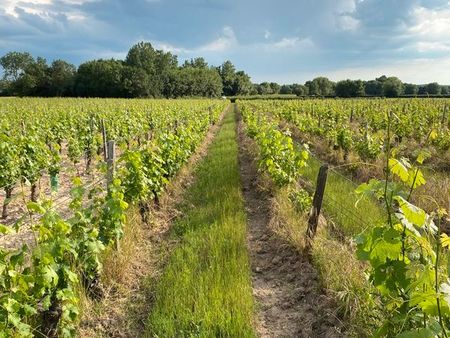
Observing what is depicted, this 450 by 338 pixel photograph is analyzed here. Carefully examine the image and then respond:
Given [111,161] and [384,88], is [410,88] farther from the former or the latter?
[111,161]

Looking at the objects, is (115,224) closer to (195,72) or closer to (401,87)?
(401,87)

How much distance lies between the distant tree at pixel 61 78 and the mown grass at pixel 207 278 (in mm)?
74662

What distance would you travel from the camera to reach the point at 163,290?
4.40 m

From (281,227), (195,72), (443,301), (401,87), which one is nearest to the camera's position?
(443,301)

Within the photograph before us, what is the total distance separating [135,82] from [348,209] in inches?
2747

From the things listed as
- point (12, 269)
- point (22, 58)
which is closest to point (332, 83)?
point (22, 58)

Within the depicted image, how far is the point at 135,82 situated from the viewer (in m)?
71.5

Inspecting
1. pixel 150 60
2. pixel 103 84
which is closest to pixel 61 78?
pixel 103 84

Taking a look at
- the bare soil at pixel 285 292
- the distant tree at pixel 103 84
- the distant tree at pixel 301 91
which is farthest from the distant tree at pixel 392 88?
the bare soil at pixel 285 292

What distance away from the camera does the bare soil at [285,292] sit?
3844 mm

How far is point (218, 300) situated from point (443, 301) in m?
2.72

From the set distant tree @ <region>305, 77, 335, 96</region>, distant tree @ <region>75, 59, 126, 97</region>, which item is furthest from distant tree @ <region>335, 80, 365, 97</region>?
distant tree @ <region>75, 59, 126, 97</region>

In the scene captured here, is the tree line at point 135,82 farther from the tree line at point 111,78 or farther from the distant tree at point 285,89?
the distant tree at point 285,89

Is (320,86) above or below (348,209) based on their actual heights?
above
